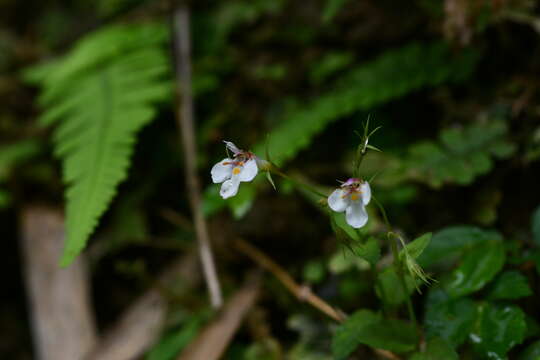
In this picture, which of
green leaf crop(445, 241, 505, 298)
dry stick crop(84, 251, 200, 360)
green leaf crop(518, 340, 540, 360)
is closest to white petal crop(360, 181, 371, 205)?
green leaf crop(445, 241, 505, 298)

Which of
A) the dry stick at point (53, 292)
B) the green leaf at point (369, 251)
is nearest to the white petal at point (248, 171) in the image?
the green leaf at point (369, 251)

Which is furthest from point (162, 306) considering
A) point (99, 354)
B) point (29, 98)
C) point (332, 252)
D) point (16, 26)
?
point (16, 26)

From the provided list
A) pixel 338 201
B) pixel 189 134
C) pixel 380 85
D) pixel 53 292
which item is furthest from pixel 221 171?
pixel 53 292

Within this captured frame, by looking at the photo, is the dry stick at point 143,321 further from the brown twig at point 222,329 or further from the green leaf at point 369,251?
the green leaf at point 369,251

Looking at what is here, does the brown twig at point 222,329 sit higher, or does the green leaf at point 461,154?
the green leaf at point 461,154

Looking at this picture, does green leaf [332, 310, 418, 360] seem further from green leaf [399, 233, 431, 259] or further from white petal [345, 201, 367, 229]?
white petal [345, 201, 367, 229]

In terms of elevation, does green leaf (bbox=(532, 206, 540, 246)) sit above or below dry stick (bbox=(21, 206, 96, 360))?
below

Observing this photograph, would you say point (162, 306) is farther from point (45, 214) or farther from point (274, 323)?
point (45, 214)
